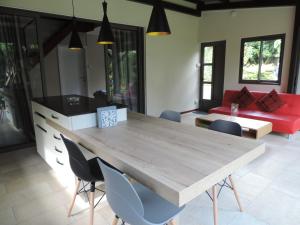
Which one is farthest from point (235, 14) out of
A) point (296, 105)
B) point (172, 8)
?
point (296, 105)

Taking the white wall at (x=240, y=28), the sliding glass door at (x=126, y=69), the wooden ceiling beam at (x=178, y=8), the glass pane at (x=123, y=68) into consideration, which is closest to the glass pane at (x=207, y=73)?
the white wall at (x=240, y=28)

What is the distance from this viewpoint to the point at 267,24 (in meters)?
4.98

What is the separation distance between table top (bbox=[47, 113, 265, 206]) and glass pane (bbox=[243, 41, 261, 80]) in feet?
13.6

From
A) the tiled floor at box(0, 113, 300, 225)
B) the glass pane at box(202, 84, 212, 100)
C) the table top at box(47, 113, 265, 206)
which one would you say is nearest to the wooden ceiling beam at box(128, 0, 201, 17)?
the glass pane at box(202, 84, 212, 100)

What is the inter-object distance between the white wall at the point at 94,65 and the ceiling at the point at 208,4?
7.16ft

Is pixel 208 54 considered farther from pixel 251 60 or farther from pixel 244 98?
pixel 244 98

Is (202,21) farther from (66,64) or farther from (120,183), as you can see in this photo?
(120,183)

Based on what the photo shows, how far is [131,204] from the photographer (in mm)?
1163

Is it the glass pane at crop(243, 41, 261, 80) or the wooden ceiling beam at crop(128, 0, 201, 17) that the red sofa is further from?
the wooden ceiling beam at crop(128, 0, 201, 17)

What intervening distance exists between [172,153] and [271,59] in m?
4.78

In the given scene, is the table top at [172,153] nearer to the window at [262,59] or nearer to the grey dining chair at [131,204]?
the grey dining chair at [131,204]

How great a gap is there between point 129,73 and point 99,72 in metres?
1.66

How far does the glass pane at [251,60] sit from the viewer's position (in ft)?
17.3

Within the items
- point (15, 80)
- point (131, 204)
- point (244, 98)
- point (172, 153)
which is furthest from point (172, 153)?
point (244, 98)
